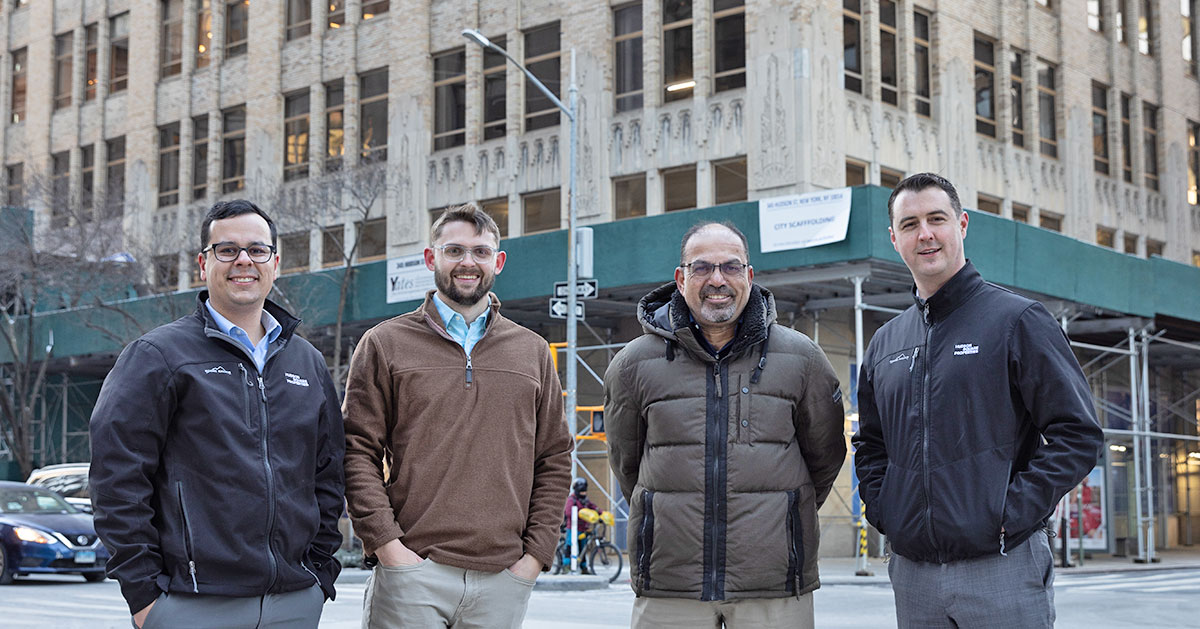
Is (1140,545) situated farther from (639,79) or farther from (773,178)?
(639,79)

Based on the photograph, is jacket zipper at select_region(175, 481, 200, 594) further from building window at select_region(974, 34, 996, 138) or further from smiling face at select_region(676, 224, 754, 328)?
building window at select_region(974, 34, 996, 138)

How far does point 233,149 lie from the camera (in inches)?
1516

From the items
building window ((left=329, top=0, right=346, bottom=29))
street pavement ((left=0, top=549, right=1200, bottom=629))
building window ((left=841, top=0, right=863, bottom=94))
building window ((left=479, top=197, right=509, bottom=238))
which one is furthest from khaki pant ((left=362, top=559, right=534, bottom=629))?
building window ((left=329, top=0, right=346, bottom=29))

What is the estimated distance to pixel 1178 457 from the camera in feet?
124

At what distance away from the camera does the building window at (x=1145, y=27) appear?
3772 centimetres

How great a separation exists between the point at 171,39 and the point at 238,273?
128 feet

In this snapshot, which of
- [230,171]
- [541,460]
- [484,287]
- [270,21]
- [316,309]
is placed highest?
[270,21]

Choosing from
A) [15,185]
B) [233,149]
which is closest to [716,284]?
[233,149]

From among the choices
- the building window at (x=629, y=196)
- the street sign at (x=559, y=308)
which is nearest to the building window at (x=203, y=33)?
the building window at (x=629, y=196)

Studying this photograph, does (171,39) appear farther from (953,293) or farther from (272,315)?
(953,293)

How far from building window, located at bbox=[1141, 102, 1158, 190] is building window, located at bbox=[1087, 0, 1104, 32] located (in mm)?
2561

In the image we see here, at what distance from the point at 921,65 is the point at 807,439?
86.2ft

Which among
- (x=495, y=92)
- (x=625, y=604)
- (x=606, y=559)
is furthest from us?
(x=495, y=92)

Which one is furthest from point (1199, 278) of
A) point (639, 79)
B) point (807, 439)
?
point (807, 439)
